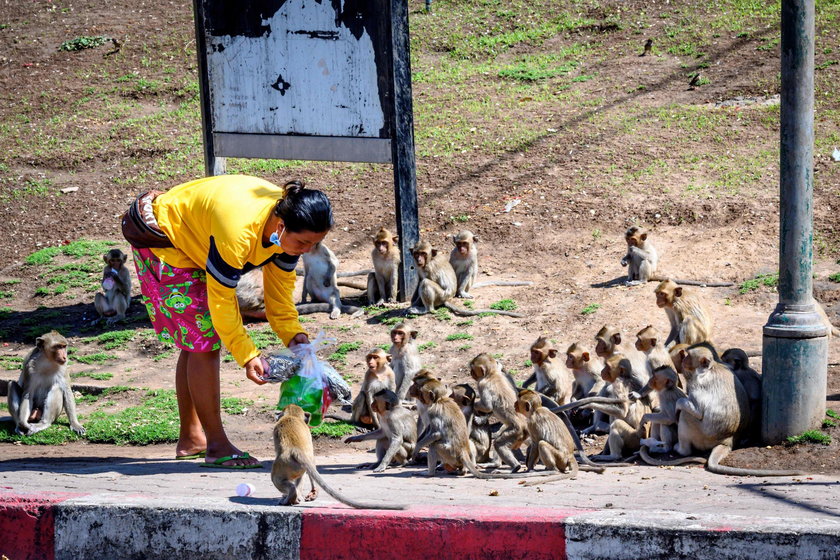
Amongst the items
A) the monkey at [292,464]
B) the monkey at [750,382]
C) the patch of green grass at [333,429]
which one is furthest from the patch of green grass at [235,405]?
the monkey at [750,382]

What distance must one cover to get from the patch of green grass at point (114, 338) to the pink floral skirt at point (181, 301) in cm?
467

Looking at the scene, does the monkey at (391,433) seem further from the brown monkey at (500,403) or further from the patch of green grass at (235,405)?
the patch of green grass at (235,405)

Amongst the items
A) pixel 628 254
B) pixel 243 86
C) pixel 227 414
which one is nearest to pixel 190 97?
pixel 243 86

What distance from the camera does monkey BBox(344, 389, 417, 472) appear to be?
7.50 metres

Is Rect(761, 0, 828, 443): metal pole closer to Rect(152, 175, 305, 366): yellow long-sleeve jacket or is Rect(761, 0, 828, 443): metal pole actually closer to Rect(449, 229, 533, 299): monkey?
Rect(152, 175, 305, 366): yellow long-sleeve jacket

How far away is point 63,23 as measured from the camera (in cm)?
2295

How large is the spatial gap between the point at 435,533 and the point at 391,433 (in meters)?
2.38

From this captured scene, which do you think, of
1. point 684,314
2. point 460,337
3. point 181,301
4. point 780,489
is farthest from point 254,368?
point 460,337

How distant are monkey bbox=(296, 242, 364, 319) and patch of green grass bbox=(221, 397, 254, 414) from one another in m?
2.81

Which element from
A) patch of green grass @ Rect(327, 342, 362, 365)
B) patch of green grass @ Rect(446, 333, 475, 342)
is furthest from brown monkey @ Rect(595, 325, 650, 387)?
patch of green grass @ Rect(327, 342, 362, 365)

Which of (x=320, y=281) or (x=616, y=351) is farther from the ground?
(x=320, y=281)

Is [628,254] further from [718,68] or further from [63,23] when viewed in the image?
[63,23]

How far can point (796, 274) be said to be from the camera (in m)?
6.75

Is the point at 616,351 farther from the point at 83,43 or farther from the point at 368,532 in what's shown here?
the point at 83,43
